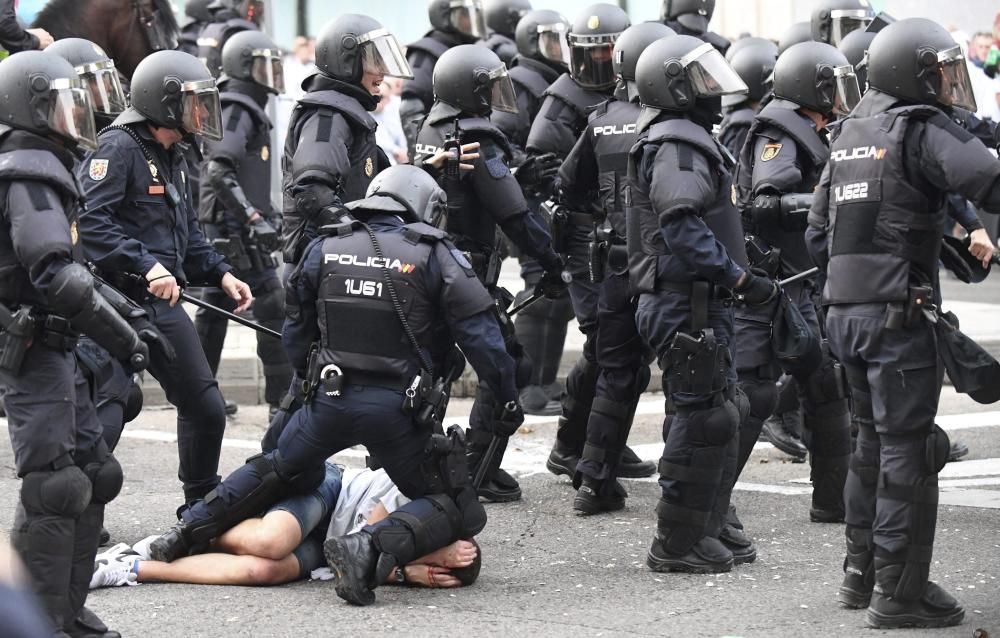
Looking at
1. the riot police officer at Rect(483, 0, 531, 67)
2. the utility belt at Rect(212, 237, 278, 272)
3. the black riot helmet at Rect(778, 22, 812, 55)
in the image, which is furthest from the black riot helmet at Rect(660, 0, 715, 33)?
the utility belt at Rect(212, 237, 278, 272)

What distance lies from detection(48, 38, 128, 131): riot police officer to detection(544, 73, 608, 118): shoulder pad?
225 centimetres

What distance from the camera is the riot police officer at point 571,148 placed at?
7.82m

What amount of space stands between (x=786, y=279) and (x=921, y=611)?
83.6 inches

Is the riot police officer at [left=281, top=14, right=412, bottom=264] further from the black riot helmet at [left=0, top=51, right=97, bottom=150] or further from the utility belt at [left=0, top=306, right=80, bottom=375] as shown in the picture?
the utility belt at [left=0, top=306, right=80, bottom=375]

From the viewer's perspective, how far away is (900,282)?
206 inches

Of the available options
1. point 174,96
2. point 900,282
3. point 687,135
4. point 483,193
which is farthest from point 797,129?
point 174,96

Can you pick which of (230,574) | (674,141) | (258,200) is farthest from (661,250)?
(258,200)

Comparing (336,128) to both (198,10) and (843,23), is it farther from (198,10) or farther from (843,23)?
(198,10)

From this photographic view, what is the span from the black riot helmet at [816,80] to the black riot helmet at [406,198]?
1.84 meters

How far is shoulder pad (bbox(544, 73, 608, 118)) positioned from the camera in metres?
8.15

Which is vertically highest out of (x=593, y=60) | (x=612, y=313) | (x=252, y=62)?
(x=593, y=60)

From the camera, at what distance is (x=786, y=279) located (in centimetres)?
703

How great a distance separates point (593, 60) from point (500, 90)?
55 centimetres

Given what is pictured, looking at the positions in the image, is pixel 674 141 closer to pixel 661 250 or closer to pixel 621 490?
pixel 661 250
